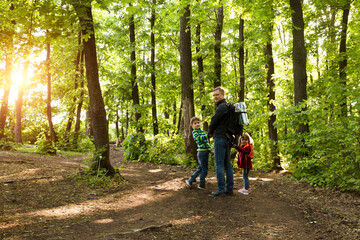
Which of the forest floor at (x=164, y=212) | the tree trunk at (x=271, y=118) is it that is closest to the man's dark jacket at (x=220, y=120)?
the forest floor at (x=164, y=212)

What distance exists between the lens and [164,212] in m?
5.21

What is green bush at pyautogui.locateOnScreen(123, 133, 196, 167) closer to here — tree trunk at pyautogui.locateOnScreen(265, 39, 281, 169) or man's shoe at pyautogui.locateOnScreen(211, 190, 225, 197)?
tree trunk at pyautogui.locateOnScreen(265, 39, 281, 169)

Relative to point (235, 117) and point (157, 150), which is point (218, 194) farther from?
point (157, 150)

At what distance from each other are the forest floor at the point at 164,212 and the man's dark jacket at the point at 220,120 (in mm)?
1472

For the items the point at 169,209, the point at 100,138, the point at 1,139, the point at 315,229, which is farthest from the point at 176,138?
the point at 315,229

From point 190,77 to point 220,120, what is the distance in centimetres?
595

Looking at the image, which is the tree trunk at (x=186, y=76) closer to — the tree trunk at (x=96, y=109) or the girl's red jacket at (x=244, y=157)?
the tree trunk at (x=96, y=109)

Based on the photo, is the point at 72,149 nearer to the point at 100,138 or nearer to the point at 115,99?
the point at 115,99

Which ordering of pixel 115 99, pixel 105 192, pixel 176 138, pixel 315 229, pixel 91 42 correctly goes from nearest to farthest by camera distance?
pixel 315 229 → pixel 105 192 → pixel 91 42 → pixel 176 138 → pixel 115 99

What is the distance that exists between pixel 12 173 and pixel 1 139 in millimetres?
7719

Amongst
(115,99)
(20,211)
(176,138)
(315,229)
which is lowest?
(315,229)

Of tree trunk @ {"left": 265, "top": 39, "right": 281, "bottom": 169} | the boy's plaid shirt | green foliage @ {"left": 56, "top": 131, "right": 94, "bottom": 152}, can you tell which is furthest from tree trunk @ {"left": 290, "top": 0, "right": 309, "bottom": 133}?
green foliage @ {"left": 56, "top": 131, "right": 94, "bottom": 152}

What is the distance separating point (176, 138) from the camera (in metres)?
15.4

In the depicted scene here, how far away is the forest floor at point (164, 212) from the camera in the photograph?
409cm
